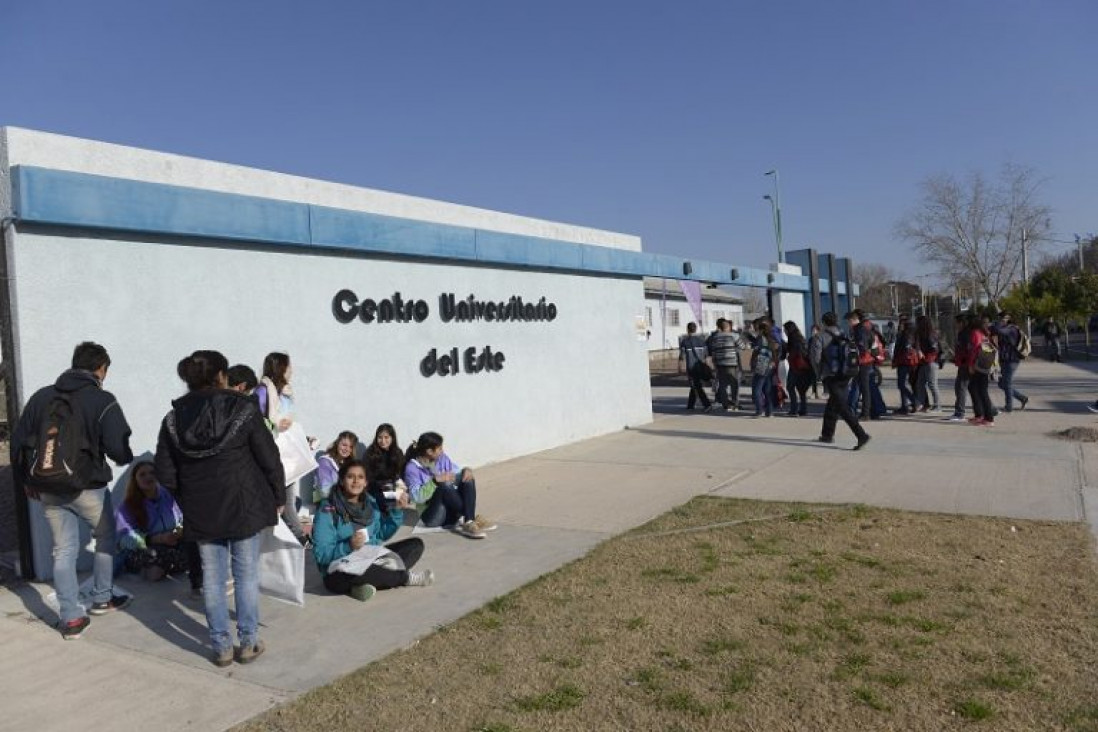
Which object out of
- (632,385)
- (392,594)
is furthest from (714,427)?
(392,594)

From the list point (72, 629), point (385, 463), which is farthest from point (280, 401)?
point (72, 629)

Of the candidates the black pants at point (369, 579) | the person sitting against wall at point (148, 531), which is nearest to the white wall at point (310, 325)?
the person sitting against wall at point (148, 531)

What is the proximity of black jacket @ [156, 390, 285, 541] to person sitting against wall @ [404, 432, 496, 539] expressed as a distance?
2574 millimetres

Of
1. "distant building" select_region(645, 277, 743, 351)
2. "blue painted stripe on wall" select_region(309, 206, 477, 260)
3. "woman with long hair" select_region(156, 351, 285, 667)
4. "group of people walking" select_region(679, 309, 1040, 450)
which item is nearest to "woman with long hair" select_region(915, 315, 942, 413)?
"group of people walking" select_region(679, 309, 1040, 450)

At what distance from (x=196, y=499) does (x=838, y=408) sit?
7993 millimetres

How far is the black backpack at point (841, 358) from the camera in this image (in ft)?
33.1

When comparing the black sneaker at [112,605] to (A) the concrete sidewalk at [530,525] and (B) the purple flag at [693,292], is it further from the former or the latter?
(B) the purple flag at [693,292]

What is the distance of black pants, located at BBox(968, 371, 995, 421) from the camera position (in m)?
11.6

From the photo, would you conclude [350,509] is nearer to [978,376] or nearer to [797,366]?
[978,376]

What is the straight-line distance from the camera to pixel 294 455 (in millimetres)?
6078

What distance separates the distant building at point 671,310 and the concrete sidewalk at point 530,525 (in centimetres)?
2906

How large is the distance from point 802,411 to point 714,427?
2022 millimetres

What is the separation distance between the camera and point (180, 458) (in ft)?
13.8

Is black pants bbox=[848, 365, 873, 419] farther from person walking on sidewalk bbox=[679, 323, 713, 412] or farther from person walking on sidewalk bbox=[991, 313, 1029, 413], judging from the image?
person walking on sidewalk bbox=[679, 323, 713, 412]
